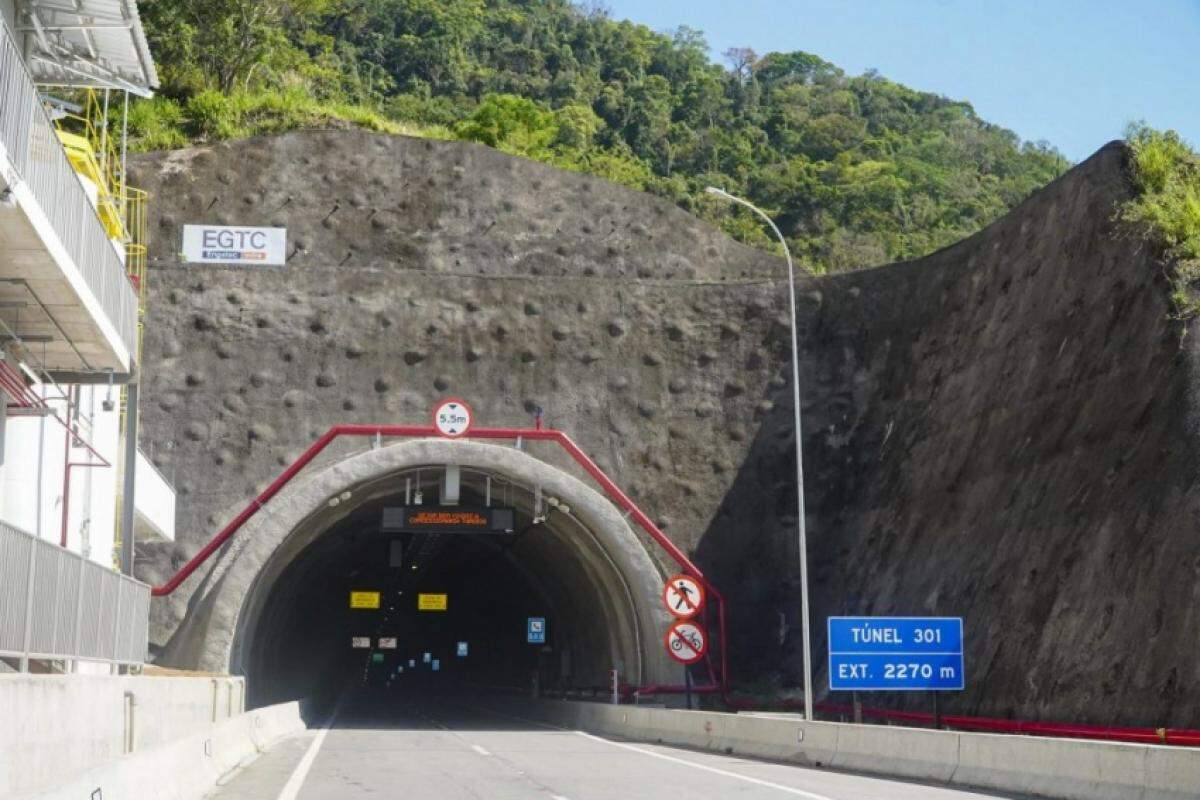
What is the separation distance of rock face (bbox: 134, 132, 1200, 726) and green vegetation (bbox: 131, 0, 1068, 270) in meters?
25.6

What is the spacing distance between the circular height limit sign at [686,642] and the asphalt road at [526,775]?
231cm

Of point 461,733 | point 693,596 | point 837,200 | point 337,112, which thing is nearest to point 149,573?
point 461,733

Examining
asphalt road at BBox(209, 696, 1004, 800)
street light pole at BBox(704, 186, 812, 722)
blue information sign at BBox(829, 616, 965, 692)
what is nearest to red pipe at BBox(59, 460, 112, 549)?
asphalt road at BBox(209, 696, 1004, 800)

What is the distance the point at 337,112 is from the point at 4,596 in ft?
127

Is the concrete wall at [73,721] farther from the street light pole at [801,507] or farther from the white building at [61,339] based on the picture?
the street light pole at [801,507]

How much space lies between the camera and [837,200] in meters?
98.1

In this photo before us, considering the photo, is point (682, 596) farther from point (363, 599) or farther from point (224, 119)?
point (363, 599)

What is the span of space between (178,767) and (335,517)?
25419 millimetres

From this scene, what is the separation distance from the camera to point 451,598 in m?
81.3

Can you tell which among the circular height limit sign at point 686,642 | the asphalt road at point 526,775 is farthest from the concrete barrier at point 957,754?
the circular height limit sign at point 686,642

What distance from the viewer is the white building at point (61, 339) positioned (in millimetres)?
17094

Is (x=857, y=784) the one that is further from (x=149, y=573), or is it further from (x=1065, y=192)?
(x=149, y=573)

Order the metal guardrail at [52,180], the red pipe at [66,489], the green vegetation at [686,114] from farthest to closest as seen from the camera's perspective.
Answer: the green vegetation at [686,114]
the red pipe at [66,489]
the metal guardrail at [52,180]

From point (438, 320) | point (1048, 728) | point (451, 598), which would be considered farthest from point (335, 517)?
point (451, 598)
